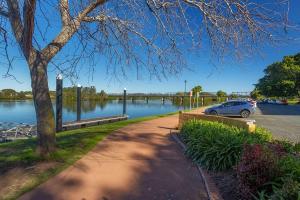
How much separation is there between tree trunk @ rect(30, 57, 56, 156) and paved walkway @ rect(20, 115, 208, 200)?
0.95 m

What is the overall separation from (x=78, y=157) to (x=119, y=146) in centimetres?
216

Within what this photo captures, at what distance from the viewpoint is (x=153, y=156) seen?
9.52 m

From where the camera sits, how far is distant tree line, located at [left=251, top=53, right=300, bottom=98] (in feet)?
269

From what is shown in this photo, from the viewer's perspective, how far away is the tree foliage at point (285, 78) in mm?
82062

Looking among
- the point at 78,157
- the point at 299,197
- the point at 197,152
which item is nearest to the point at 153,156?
the point at 197,152

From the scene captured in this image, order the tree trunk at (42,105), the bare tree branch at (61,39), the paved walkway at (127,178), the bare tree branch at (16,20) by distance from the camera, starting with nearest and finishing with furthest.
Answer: the paved walkway at (127,178)
the bare tree branch at (16,20)
the tree trunk at (42,105)
the bare tree branch at (61,39)

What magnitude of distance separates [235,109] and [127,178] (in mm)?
24118

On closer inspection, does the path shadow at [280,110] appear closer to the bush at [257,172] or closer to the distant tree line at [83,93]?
the distant tree line at [83,93]

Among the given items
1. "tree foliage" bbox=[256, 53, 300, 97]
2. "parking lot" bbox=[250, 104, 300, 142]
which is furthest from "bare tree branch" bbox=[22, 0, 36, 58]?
"tree foliage" bbox=[256, 53, 300, 97]

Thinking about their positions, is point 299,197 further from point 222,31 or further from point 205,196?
point 222,31

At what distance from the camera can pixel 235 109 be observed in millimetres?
30031

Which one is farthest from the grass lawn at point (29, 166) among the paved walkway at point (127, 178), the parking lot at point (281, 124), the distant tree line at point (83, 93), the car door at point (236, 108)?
the car door at point (236, 108)

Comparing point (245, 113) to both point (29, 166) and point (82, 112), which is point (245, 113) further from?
point (82, 112)

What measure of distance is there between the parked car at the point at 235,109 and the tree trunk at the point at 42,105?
74.4ft
